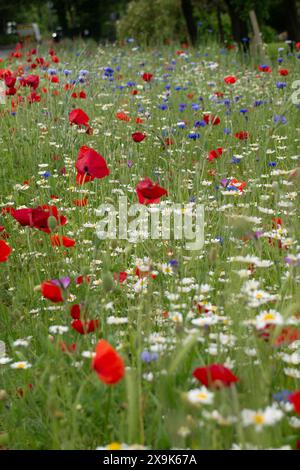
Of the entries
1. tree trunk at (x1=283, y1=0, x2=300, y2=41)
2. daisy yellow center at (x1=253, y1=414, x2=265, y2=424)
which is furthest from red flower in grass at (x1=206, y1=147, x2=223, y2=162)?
tree trunk at (x1=283, y1=0, x2=300, y2=41)

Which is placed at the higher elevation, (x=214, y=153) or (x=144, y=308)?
(x=214, y=153)

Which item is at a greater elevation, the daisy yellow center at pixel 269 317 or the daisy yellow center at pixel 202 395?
the daisy yellow center at pixel 269 317

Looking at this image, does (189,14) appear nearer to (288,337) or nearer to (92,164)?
(92,164)

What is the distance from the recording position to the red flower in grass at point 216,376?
54.2 inches

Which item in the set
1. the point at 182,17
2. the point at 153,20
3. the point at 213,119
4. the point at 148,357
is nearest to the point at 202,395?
the point at 148,357

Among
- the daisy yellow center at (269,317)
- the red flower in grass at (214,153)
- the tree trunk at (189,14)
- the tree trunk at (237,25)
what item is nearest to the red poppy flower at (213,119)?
the red flower in grass at (214,153)

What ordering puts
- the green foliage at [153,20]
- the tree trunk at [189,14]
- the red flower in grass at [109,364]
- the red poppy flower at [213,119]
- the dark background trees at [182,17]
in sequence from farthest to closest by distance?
the green foliage at [153,20] < the tree trunk at [189,14] < the dark background trees at [182,17] < the red poppy flower at [213,119] < the red flower in grass at [109,364]

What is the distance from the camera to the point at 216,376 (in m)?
1.40

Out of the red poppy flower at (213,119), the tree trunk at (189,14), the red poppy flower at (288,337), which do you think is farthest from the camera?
the tree trunk at (189,14)

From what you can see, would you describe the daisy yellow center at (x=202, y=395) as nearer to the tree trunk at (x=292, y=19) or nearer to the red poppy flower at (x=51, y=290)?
the red poppy flower at (x=51, y=290)

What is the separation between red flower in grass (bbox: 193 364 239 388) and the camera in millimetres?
1377

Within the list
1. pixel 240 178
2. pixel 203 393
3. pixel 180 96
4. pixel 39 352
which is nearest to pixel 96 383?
pixel 203 393

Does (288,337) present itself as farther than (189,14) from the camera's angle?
No
